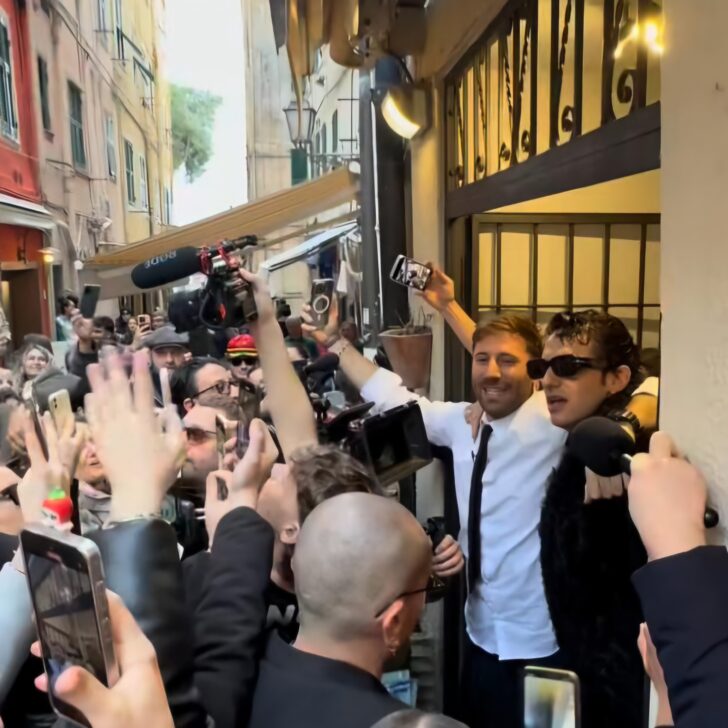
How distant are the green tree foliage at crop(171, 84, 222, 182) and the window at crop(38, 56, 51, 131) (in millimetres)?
2035

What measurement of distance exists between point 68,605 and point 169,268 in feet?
3.67

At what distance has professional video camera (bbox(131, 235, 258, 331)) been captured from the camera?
1640mm

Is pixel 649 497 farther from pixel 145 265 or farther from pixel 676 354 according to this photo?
pixel 145 265

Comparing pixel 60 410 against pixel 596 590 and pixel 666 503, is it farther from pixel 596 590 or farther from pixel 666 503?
pixel 596 590

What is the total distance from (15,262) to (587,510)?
2693 millimetres

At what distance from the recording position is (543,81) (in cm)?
195

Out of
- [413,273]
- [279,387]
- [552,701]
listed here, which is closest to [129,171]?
[413,273]

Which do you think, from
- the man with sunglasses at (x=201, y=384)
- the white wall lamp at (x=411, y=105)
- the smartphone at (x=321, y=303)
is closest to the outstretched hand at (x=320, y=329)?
the smartphone at (x=321, y=303)

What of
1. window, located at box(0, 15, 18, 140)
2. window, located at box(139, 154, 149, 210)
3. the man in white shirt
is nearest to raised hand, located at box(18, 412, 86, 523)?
the man in white shirt

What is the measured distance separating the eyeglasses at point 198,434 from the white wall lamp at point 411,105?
1.82 m

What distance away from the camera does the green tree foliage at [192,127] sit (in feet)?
18.0

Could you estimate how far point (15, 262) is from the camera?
3125mm

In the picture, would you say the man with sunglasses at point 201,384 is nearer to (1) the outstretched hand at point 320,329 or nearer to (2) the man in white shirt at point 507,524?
(1) the outstretched hand at point 320,329

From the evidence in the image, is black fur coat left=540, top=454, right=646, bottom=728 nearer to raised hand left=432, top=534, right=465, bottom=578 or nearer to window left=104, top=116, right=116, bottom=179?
raised hand left=432, top=534, right=465, bottom=578
